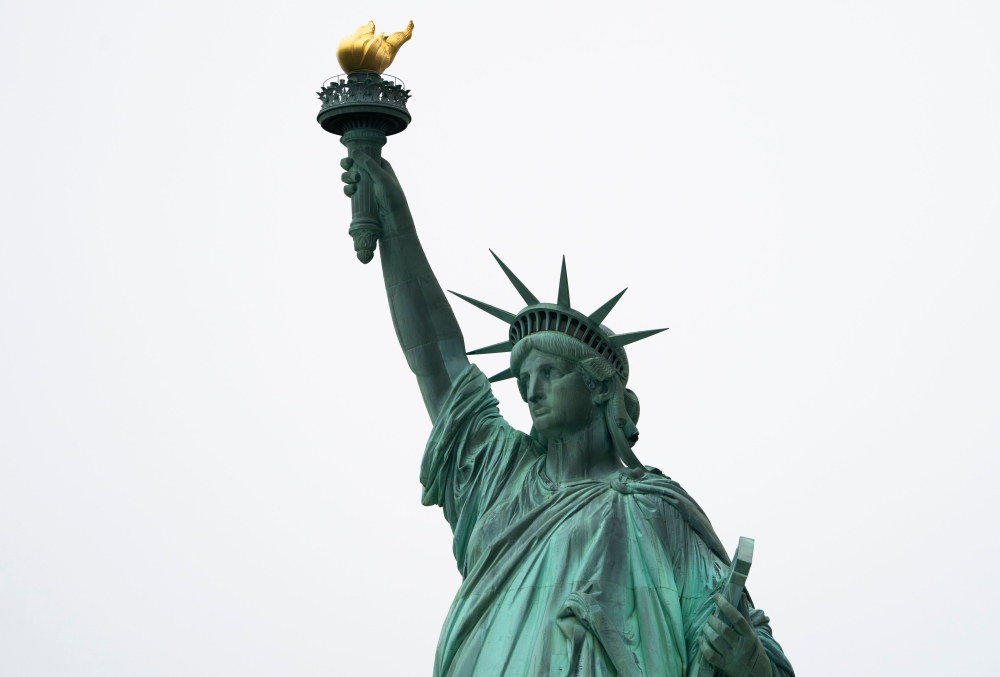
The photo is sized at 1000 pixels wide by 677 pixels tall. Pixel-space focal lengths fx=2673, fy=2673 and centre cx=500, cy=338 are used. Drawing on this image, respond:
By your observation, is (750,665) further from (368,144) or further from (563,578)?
(368,144)

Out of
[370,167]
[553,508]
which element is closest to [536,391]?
[553,508]

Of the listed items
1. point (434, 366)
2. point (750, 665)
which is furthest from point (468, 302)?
point (750, 665)

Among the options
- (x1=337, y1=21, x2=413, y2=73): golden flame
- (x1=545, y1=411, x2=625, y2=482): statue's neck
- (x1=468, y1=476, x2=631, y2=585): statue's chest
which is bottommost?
(x1=468, y1=476, x2=631, y2=585): statue's chest

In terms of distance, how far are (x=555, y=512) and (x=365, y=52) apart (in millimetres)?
3422

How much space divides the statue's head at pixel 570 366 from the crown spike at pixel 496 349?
30 centimetres

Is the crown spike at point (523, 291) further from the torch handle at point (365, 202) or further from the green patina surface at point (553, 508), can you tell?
the torch handle at point (365, 202)

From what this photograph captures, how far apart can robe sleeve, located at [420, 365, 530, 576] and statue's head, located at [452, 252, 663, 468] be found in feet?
1.45

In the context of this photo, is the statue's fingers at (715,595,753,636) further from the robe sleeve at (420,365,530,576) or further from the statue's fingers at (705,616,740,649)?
the robe sleeve at (420,365,530,576)

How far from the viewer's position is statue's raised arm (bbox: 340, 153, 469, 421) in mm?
18219

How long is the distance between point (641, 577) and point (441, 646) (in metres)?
1.39

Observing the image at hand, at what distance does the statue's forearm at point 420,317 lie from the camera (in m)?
18.2

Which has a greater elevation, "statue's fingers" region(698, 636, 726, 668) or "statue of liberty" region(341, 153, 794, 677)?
"statue of liberty" region(341, 153, 794, 677)

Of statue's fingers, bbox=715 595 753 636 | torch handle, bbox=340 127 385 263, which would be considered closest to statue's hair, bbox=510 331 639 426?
→ torch handle, bbox=340 127 385 263

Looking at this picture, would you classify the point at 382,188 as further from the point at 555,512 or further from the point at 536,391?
the point at 555,512
